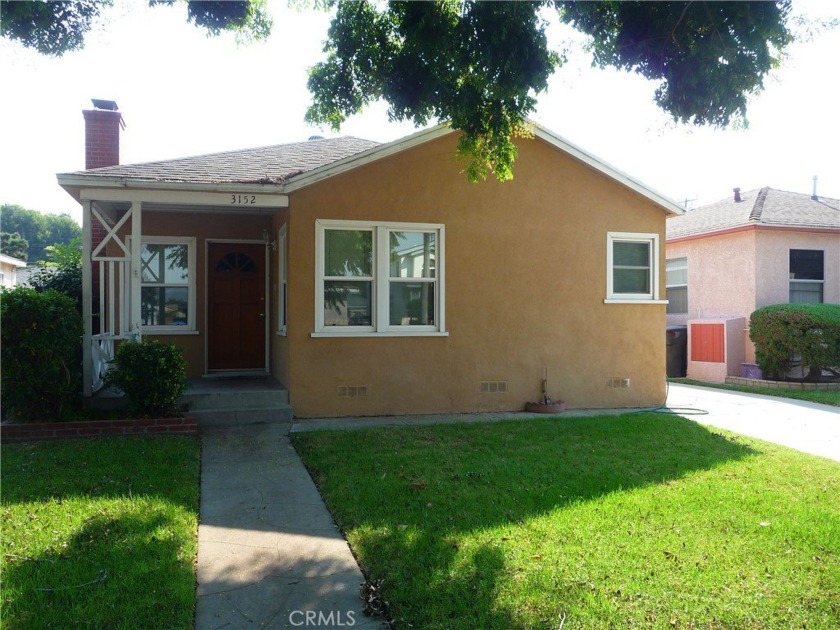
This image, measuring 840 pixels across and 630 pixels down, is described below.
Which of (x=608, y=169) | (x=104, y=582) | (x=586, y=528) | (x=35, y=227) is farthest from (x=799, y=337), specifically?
(x=35, y=227)

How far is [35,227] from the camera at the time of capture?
73125 mm

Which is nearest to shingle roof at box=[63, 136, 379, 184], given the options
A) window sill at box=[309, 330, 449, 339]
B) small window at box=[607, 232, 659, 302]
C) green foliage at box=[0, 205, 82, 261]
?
window sill at box=[309, 330, 449, 339]

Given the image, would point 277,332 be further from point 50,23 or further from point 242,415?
point 50,23

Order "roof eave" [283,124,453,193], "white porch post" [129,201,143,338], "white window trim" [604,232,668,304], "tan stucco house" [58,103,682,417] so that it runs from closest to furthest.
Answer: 1. "white porch post" [129,201,143,338]
2. "roof eave" [283,124,453,193]
3. "tan stucco house" [58,103,682,417]
4. "white window trim" [604,232,668,304]

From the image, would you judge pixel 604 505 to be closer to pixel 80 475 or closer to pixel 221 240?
pixel 80 475

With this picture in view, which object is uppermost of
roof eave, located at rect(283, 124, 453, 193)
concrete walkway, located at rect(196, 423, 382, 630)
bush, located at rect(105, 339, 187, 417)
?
roof eave, located at rect(283, 124, 453, 193)

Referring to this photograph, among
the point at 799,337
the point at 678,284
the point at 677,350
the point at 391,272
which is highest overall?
the point at 678,284

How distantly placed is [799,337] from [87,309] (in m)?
13.6

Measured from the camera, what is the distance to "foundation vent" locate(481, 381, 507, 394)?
34.0 feet

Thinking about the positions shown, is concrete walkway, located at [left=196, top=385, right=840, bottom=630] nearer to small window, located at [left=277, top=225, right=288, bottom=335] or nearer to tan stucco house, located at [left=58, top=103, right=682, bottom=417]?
tan stucco house, located at [left=58, top=103, right=682, bottom=417]

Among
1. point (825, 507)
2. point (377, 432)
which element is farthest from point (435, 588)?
point (377, 432)

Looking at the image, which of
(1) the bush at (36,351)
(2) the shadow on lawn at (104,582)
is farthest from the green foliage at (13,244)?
(2) the shadow on lawn at (104,582)

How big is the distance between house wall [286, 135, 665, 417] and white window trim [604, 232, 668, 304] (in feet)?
0.31

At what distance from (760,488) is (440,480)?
2.97m
